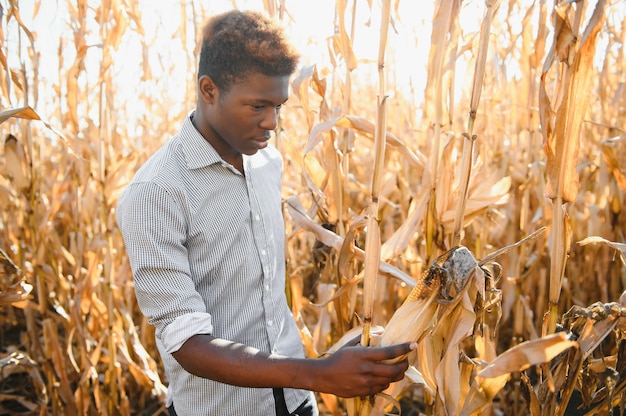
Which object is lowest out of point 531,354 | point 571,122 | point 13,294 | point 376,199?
point 13,294

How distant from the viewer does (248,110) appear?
1.24 meters

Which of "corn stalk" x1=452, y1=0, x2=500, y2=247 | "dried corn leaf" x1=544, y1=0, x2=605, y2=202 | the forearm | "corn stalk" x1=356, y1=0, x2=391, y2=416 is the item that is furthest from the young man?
"dried corn leaf" x1=544, y1=0, x2=605, y2=202

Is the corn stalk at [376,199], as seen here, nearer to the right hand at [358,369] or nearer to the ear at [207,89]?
the right hand at [358,369]

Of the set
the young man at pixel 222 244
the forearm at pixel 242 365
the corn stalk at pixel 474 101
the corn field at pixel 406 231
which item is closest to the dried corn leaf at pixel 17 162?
the corn field at pixel 406 231

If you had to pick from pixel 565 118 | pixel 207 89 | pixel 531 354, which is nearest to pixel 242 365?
pixel 531 354

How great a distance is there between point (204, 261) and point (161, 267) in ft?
0.50

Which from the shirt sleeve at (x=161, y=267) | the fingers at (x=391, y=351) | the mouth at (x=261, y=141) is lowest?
the fingers at (x=391, y=351)

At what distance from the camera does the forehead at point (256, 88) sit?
1.23 meters

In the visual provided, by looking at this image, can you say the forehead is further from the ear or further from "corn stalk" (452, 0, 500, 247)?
"corn stalk" (452, 0, 500, 247)

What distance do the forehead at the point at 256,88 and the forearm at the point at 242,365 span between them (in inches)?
20.6

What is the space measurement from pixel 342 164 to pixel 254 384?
779 millimetres

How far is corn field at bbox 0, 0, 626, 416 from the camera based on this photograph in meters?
1.04

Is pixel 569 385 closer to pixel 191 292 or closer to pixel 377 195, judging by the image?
pixel 377 195

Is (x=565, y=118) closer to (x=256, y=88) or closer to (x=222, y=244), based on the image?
(x=256, y=88)
